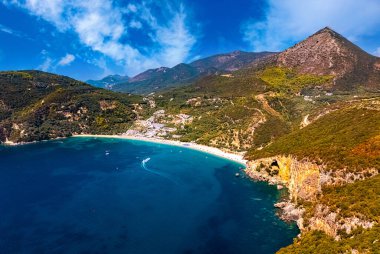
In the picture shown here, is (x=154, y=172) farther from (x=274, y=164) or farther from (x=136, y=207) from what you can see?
(x=274, y=164)

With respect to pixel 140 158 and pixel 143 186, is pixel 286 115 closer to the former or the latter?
pixel 140 158

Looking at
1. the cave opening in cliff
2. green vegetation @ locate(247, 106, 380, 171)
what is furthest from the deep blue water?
green vegetation @ locate(247, 106, 380, 171)

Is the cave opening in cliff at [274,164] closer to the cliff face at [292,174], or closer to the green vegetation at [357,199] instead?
the cliff face at [292,174]

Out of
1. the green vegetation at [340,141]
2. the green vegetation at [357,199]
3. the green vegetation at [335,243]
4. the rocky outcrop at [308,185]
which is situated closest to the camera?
the green vegetation at [335,243]

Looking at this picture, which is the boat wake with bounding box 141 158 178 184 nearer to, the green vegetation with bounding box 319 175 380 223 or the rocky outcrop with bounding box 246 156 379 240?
the rocky outcrop with bounding box 246 156 379 240

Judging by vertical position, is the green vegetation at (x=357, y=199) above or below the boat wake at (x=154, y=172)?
above

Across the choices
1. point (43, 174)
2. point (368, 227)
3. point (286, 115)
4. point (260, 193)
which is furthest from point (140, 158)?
point (368, 227)

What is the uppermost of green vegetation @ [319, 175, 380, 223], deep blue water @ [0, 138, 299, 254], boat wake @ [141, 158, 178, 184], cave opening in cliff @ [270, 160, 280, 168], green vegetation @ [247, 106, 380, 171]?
green vegetation @ [247, 106, 380, 171]

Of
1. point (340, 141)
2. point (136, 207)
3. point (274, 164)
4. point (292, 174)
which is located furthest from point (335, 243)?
point (274, 164)

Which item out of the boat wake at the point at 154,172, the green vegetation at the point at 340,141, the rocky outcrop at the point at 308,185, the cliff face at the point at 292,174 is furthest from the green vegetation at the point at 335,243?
the boat wake at the point at 154,172
